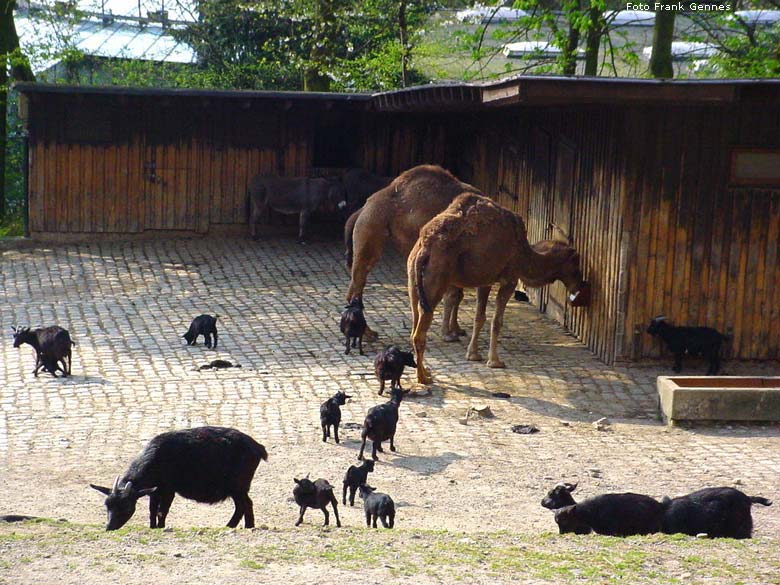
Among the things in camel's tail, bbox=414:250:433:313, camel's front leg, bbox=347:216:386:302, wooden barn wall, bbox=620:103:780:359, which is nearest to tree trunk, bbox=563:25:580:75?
camel's front leg, bbox=347:216:386:302

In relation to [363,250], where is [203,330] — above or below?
below

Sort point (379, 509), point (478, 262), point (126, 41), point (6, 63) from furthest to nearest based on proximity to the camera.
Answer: point (126, 41)
point (6, 63)
point (478, 262)
point (379, 509)

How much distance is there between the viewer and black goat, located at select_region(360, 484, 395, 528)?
9.62 meters

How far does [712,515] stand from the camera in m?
9.36

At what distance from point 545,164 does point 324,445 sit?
8.31 m

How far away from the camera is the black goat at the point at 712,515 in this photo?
935 centimetres

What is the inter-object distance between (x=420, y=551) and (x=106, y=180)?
1645 cm

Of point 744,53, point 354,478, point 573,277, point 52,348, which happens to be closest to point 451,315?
point 573,277

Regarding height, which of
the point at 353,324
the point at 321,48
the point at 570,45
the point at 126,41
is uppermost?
the point at 126,41

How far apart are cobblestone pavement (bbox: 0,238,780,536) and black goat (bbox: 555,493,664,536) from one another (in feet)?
1.90

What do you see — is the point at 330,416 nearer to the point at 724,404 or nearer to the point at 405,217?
the point at 724,404

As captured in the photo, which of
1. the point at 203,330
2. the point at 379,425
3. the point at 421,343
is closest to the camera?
the point at 379,425

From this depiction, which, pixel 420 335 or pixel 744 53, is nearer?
pixel 420 335

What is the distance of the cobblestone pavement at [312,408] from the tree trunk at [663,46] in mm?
6647
